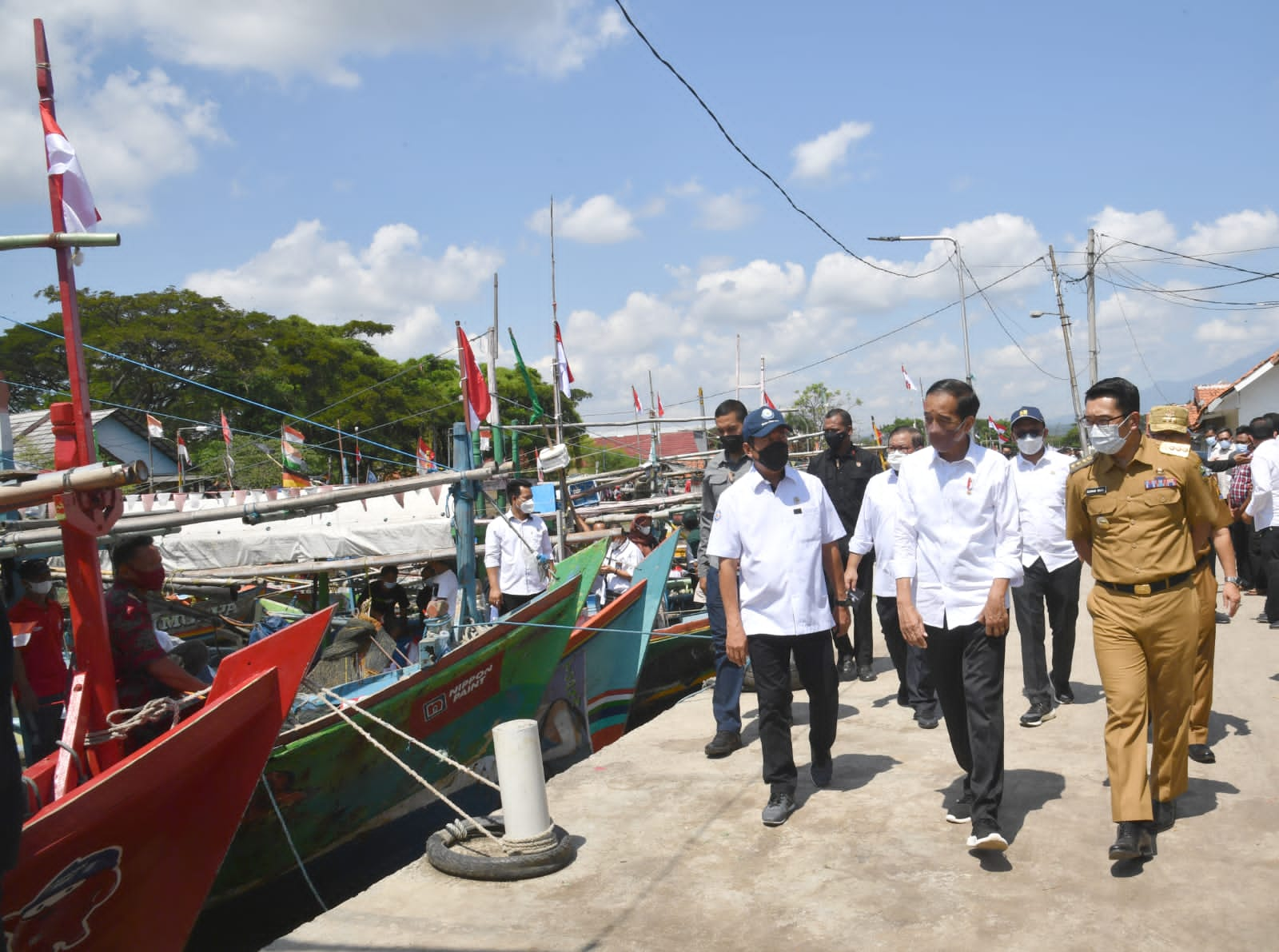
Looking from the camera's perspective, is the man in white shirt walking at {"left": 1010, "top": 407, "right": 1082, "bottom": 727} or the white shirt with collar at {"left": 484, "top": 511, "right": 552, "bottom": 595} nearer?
the man in white shirt walking at {"left": 1010, "top": 407, "right": 1082, "bottom": 727}

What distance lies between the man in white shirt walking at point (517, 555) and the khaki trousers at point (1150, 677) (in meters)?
5.88

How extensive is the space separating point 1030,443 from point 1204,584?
5.46 ft

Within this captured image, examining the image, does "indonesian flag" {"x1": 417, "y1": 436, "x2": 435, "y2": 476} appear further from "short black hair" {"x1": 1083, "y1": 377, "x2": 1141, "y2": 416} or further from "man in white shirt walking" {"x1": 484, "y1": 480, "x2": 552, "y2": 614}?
"short black hair" {"x1": 1083, "y1": 377, "x2": 1141, "y2": 416}

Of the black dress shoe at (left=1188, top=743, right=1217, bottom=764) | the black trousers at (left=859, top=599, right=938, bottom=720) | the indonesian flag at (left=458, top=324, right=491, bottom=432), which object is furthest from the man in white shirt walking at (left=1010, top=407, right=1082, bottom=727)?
the indonesian flag at (left=458, top=324, right=491, bottom=432)

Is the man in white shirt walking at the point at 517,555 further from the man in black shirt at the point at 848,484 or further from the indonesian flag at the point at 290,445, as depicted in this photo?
the indonesian flag at the point at 290,445

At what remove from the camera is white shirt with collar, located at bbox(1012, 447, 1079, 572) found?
6125 mm

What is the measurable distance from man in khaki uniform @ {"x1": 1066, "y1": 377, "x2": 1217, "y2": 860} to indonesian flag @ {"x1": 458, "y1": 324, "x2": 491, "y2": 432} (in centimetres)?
610

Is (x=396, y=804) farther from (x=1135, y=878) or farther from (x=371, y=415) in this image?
(x=371, y=415)

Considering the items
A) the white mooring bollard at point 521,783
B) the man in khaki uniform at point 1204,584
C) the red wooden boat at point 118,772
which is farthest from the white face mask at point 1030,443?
the red wooden boat at point 118,772

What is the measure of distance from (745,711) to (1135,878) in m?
3.39

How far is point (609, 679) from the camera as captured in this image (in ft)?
33.9

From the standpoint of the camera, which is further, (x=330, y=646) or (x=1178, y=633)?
(x=330, y=646)

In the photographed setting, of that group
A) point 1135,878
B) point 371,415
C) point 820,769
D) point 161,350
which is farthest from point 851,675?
point 371,415

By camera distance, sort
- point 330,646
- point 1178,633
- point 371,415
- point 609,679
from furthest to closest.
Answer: point 371,415 < point 609,679 < point 330,646 < point 1178,633
